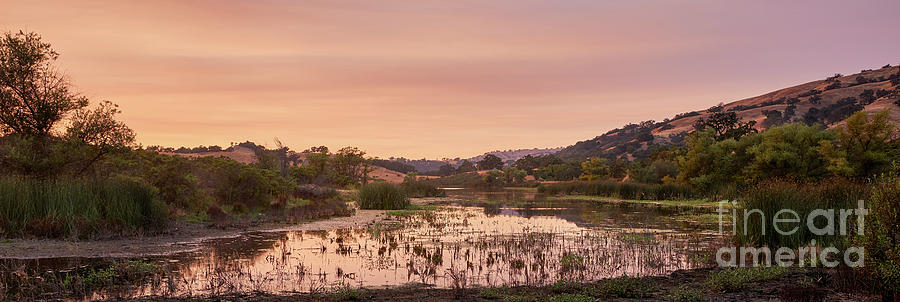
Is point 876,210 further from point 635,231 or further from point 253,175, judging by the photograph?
point 253,175

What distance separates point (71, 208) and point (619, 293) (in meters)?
17.4

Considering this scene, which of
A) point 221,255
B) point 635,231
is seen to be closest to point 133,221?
point 221,255

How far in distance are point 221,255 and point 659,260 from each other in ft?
39.1

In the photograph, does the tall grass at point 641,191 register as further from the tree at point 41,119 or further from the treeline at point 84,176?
the tree at point 41,119

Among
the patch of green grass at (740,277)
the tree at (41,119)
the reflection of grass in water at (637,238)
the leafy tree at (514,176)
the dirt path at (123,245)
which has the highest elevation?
the tree at (41,119)

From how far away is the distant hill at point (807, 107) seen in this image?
118 metres

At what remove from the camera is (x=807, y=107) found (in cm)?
14125

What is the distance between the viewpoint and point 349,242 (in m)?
18.1

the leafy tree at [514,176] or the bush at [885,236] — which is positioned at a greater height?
the bush at [885,236]

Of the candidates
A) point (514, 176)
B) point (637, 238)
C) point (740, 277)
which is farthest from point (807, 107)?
point (740, 277)

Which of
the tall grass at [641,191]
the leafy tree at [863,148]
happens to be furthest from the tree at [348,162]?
the leafy tree at [863,148]

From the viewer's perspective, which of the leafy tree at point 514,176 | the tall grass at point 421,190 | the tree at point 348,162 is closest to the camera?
the tall grass at point 421,190

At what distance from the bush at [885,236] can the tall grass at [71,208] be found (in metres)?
19.8

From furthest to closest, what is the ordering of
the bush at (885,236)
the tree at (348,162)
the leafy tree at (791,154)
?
the tree at (348,162), the leafy tree at (791,154), the bush at (885,236)
